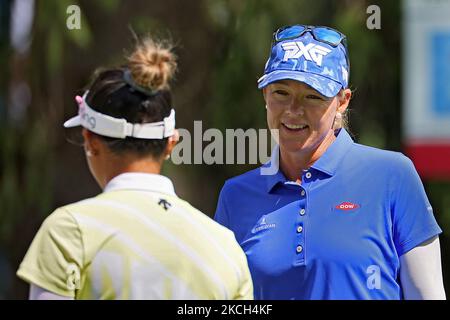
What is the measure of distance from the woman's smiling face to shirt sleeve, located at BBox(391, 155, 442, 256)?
0.22m

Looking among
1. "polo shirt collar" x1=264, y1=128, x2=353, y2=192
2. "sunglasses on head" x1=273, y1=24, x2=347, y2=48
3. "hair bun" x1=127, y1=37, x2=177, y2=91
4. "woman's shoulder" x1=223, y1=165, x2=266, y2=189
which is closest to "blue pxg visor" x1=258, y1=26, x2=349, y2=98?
"sunglasses on head" x1=273, y1=24, x2=347, y2=48

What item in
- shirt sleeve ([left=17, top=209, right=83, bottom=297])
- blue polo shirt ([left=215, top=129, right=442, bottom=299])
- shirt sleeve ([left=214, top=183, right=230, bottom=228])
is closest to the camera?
shirt sleeve ([left=17, top=209, right=83, bottom=297])

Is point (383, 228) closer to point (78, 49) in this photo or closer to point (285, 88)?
point (285, 88)

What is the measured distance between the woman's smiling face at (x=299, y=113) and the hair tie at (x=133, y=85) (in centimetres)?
45

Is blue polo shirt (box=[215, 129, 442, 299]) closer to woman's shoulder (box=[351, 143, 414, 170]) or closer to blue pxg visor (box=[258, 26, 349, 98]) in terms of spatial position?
woman's shoulder (box=[351, 143, 414, 170])

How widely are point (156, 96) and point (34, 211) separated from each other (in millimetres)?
4083

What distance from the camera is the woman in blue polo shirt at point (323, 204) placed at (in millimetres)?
2250

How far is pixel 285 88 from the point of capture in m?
2.40

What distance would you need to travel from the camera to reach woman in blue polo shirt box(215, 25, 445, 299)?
225 centimetres

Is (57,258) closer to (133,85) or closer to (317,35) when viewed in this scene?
(133,85)

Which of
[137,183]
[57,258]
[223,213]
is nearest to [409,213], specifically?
[223,213]

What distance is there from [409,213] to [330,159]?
24 centimetres

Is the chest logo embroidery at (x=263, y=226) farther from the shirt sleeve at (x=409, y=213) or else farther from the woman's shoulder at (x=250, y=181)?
the shirt sleeve at (x=409, y=213)
